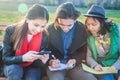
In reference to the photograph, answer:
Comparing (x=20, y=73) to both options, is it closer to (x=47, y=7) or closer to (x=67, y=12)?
(x=67, y=12)

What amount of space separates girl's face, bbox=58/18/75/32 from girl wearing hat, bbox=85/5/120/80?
0.29m

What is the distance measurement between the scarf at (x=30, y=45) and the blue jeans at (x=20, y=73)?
0.29 feet

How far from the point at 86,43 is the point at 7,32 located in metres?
1.02

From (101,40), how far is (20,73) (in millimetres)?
1139

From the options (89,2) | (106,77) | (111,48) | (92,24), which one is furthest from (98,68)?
(89,2)

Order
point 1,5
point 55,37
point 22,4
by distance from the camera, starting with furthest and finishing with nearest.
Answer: point 1,5 → point 22,4 → point 55,37

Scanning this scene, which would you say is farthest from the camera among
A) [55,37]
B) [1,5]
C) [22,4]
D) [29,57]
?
[1,5]

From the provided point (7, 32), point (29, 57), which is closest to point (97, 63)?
point (29, 57)

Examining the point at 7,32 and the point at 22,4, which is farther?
the point at 22,4

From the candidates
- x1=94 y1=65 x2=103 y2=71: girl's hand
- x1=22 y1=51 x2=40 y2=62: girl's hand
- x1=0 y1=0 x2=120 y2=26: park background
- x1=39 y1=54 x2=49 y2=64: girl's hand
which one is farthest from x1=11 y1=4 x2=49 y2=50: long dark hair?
x1=0 y1=0 x2=120 y2=26: park background

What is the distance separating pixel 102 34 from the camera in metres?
3.95

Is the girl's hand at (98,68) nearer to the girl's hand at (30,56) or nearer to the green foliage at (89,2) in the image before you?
the girl's hand at (30,56)

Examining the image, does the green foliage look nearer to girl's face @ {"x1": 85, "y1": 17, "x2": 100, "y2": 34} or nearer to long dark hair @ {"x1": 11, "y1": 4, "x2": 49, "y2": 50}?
girl's face @ {"x1": 85, "y1": 17, "x2": 100, "y2": 34}

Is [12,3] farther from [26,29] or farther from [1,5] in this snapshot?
[26,29]
